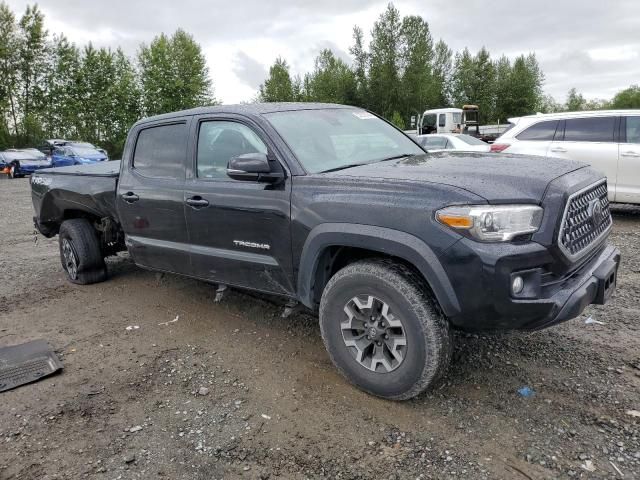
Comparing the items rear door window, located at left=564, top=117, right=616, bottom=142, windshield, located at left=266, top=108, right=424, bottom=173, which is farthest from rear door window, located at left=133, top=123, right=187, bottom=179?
rear door window, located at left=564, top=117, right=616, bottom=142

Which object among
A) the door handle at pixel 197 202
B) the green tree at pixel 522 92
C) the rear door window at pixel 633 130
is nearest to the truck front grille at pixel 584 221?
the door handle at pixel 197 202

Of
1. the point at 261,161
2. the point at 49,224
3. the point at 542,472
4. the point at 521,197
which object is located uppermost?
the point at 261,161

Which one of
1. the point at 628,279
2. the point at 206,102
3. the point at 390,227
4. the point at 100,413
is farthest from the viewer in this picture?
the point at 206,102

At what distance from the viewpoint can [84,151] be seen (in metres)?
24.8

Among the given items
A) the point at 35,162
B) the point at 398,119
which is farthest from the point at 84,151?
the point at 398,119

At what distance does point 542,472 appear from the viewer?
8.10 feet

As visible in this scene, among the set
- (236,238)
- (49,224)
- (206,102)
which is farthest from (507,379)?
(206,102)

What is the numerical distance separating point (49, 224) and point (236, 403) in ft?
13.6

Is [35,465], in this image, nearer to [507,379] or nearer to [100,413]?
[100,413]

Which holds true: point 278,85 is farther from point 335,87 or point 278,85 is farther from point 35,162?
point 35,162

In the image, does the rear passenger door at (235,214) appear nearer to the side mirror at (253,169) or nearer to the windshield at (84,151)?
the side mirror at (253,169)

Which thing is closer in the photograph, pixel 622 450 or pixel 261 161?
pixel 622 450

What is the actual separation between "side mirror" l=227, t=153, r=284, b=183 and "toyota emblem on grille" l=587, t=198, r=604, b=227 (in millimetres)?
1914

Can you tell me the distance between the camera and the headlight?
2.64 meters
